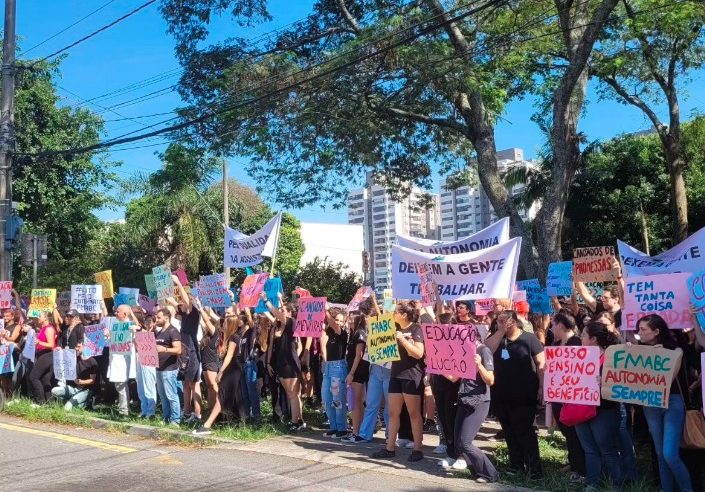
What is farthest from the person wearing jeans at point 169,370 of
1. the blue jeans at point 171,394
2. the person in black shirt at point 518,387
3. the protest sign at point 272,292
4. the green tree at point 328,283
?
the green tree at point 328,283

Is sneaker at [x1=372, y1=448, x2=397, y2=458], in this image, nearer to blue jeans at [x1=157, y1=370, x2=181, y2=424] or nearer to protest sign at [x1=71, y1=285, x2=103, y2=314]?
blue jeans at [x1=157, y1=370, x2=181, y2=424]

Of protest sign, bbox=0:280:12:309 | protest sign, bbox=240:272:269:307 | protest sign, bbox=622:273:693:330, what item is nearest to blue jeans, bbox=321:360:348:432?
protest sign, bbox=240:272:269:307

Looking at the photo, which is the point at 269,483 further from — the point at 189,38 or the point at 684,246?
the point at 189,38

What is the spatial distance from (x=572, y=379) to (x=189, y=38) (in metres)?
15.1

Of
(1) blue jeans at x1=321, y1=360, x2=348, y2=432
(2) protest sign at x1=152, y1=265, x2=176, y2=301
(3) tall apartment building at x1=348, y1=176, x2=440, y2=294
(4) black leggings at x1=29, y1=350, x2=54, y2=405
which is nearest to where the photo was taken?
(1) blue jeans at x1=321, y1=360, x2=348, y2=432

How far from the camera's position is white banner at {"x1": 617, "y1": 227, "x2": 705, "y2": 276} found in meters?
8.01

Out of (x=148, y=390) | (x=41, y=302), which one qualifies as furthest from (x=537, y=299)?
(x=41, y=302)

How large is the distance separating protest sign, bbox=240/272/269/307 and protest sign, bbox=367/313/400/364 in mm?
2335

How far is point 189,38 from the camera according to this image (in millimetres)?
19266

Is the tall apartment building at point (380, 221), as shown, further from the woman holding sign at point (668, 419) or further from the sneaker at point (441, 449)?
the woman holding sign at point (668, 419)

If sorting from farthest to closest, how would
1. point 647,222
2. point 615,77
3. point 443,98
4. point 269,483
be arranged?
1. point 647,222
2. point 615,77
3. point 443,98
4. point 269,483

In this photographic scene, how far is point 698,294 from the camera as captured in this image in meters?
6.57

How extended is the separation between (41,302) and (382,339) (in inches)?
323

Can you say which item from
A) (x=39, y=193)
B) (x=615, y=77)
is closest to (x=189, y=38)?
(x=39, y=193)
